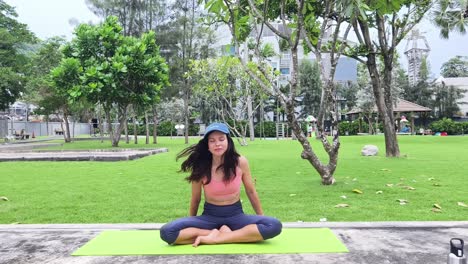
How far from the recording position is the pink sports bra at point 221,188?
379cm

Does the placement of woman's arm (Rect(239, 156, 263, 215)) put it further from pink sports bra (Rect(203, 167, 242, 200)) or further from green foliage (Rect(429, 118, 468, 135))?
green foliage (Rect(429, 118, 468, 135))

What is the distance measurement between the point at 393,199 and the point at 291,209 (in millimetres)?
1774

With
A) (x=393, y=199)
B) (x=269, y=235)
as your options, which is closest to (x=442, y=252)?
(x=269, y=235)

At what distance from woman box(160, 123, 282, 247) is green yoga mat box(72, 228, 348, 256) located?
9 centimetres

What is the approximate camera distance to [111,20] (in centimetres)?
2045

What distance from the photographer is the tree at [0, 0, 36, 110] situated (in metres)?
25.7

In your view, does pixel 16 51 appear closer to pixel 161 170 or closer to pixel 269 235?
pixel 161 170

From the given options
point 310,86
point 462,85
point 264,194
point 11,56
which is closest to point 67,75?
point 11,56

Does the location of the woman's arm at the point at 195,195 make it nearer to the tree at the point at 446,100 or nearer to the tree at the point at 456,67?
the tree at the point at 446,100

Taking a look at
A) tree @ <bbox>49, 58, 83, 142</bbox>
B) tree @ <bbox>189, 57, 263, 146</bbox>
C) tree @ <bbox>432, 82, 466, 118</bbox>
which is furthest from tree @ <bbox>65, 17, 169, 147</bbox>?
tree @ <bbox>432, 82, 466, 118</bbox>

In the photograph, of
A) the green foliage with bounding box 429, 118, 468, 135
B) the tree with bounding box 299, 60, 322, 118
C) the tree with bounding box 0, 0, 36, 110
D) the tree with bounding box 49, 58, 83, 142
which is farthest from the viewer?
the tree with bounding box 299, 60, 322, 118

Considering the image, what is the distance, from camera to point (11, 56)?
2861 centimetres

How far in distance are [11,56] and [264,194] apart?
89.9 ft

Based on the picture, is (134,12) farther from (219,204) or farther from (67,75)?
(219,204)
